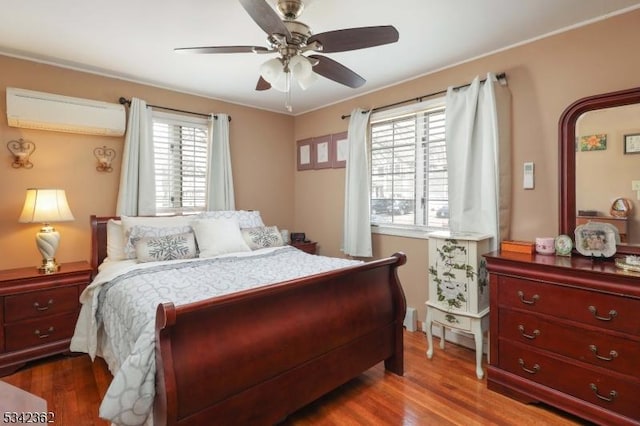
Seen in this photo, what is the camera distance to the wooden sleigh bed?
1.38m

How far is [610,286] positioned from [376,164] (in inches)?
89.7

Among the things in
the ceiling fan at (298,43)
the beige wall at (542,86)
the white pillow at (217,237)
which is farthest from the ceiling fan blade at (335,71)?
the white pillow at (217,237)

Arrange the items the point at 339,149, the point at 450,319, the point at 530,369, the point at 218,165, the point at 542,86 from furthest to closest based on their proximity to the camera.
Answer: the point at 339,149 → the point at 218,165 → the point at 450,319 → the point at 542,86 → the point at 530,369

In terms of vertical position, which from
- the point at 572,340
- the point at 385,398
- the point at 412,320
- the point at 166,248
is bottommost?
the point at 385,398

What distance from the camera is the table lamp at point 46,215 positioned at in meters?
2.60

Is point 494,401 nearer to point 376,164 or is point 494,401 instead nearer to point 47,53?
point 376,164

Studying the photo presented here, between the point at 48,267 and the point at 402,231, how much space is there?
308cm

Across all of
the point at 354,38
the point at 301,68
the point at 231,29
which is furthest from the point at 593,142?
the point at 231,29

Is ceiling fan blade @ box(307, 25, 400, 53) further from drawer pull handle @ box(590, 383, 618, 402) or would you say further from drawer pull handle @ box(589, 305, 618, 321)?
drawer pull handle @ box(590, 383, 618, 402)

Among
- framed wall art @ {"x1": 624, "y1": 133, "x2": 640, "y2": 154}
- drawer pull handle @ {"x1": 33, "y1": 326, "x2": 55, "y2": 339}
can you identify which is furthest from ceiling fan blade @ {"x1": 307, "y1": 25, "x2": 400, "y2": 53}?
drawer pull handle @ {"x1": 33, "y1": 326, "x2": 55, "y2": 339}

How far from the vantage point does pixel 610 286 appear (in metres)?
1.77

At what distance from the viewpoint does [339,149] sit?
399 centimetres

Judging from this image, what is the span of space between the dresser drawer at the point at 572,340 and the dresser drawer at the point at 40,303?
320 centimetres

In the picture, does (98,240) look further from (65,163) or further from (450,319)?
(450,319)
